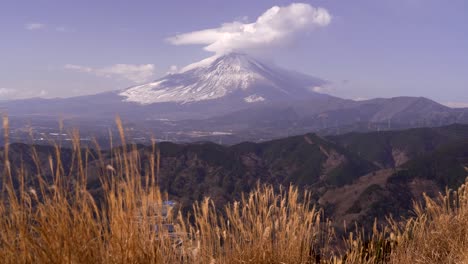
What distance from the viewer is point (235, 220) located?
138 inches

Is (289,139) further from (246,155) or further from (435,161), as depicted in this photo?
(435,161)

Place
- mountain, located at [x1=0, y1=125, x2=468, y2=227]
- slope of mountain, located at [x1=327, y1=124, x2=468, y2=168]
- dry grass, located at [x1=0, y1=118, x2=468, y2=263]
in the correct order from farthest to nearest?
slope of mountain, located at [x1=327, y1=124, x2=468, y2=168] → mountain, located at [x1=0, y1=125, x2=468, y2=227] → dry grass, located at [x1=0, y1=118, x2=468, y2=263]

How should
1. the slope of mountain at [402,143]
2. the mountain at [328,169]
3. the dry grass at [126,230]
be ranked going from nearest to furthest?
the dry grass at [126,230]
the mountain at [328,169]
the slope of mountain at [402,143]

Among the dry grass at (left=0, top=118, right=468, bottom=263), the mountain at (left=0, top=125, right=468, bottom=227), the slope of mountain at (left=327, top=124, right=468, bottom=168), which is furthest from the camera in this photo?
the slope of mountain at (left=327, top=124, right=468, bottom=168)

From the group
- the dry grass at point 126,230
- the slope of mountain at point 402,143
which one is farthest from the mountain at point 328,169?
the dry grass at point 126,230

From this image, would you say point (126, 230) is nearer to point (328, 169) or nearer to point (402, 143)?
point (328, 169)

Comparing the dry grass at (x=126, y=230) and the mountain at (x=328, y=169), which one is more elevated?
the dry grass at (x=126, y=230)

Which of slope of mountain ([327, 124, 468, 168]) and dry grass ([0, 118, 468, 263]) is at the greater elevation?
dry grass ([0, 118, 468, 263])

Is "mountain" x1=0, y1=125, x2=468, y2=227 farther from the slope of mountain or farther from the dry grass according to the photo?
the dry grass

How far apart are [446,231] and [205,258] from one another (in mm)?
2551

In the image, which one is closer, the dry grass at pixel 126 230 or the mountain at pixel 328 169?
the dry grass at pixel 126 230

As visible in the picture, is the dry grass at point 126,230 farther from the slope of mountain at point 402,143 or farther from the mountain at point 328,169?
the slope of mountain at point 402,143

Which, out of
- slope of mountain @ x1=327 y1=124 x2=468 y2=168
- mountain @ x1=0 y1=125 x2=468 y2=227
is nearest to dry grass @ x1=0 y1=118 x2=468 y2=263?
mountain @ x1=0 y1=125 x2=468 y2=227

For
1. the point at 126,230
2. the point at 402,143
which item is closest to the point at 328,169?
the point at 402,143
